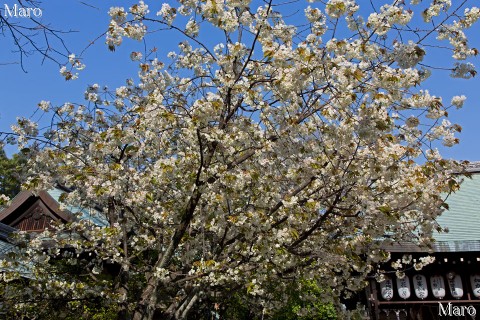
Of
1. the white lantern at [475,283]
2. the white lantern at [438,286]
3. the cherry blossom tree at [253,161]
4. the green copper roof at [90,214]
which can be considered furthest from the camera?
the white lantern at [438,286]

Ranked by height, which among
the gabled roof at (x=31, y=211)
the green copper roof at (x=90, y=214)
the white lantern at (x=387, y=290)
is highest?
the gabled roof at (x=31, y=211)

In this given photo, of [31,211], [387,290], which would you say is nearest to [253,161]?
[387,290]

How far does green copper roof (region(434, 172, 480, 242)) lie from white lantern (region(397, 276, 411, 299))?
1584 millimetres

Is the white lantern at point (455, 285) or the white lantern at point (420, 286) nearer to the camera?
the white lantern at point (455, 285)

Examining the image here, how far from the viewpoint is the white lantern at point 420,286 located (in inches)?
505

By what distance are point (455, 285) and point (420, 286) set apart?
3.10ft

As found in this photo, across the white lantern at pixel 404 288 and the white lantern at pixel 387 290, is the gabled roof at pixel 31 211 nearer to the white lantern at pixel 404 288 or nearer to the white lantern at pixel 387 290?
the white lantern at pixel 387 290

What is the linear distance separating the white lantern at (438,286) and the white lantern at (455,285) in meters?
0.21

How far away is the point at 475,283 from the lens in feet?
41.6

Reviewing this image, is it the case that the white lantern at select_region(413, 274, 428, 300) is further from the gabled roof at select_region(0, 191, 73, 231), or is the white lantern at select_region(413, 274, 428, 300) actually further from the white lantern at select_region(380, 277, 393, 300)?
the gabled roof at select_region(0, 191, 73, 231)

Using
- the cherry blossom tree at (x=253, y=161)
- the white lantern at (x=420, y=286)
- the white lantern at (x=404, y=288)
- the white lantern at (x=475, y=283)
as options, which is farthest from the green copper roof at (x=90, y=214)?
the white lantern at (x=475, y=283)

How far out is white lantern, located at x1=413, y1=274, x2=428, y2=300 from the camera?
12828 millimetres

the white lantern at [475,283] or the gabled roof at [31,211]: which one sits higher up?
the gabled roof at [31,211]

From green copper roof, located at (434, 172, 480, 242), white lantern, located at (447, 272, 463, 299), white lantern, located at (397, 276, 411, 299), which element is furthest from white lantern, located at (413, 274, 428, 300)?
green copper roof, located at (434, 172, 480, 242)
